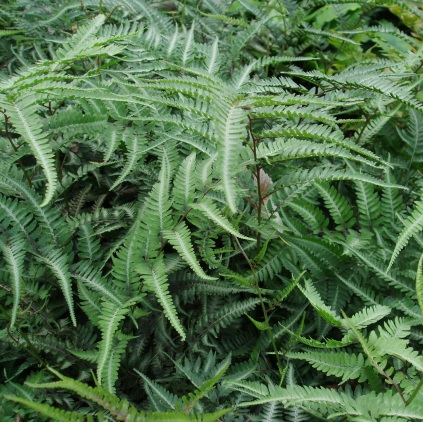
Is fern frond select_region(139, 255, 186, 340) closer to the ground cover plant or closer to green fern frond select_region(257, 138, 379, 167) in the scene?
the ground cover plant

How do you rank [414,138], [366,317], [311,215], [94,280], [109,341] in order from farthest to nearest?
[414,138]
[311,215]
[94,280]
[366,317]
[109,341]

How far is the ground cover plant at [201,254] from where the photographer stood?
1.15 metres

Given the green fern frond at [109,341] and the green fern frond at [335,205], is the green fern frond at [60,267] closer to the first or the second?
the green fern frond at [109,341]

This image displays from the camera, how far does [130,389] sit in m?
1.39

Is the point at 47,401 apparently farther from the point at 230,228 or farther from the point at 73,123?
the point at 73,123

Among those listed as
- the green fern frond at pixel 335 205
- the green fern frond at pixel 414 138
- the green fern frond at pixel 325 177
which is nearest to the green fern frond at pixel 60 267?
the green fern frond at pixel 325 177

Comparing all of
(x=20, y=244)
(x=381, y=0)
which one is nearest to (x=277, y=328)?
(x=20, y=244)

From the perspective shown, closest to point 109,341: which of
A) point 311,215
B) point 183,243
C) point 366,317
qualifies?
point 183,243

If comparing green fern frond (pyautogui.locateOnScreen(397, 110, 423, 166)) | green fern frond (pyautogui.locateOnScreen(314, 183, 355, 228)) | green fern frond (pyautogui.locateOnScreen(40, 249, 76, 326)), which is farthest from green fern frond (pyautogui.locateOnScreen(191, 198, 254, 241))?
green fern frond (pyautogui.locateOnScreen(397, 110, 423, 166))

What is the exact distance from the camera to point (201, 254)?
135 centimetres

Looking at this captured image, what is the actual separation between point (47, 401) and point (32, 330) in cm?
21

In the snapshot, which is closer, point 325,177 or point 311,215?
point 325,177

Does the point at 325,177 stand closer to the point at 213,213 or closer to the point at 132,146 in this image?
the point at 213,213

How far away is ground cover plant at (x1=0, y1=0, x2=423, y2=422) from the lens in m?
1.15
